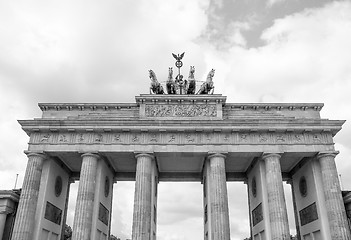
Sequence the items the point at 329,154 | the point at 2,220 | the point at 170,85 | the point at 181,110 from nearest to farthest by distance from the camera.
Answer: the point at 2,220, the point at 329,154, the point at 181,110, the point at 170,85

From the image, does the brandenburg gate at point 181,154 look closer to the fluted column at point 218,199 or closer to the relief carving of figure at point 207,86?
the fluted column at point 218,199

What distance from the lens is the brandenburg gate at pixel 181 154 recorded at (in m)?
24.6

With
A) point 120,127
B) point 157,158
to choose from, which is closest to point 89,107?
point 120,127

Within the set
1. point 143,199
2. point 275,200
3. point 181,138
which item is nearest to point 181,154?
point 181,138

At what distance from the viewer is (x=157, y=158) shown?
96.5 feet

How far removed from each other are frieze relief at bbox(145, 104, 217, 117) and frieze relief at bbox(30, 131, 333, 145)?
206 cm

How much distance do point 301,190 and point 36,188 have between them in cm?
2330

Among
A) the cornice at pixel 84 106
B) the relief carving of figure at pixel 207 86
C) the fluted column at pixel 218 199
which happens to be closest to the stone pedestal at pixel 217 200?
the fluted column at pixel 218 199

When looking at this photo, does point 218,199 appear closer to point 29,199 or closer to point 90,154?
point 90,154

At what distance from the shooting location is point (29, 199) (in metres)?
24.7

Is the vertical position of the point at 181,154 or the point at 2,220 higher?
the point at 181,154

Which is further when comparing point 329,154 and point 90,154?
point 90,154

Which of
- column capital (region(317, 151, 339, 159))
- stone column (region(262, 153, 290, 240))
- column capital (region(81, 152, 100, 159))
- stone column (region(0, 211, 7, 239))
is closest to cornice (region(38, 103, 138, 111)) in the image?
column capital (region(81, 152, 100, 159))

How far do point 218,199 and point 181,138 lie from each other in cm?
578
